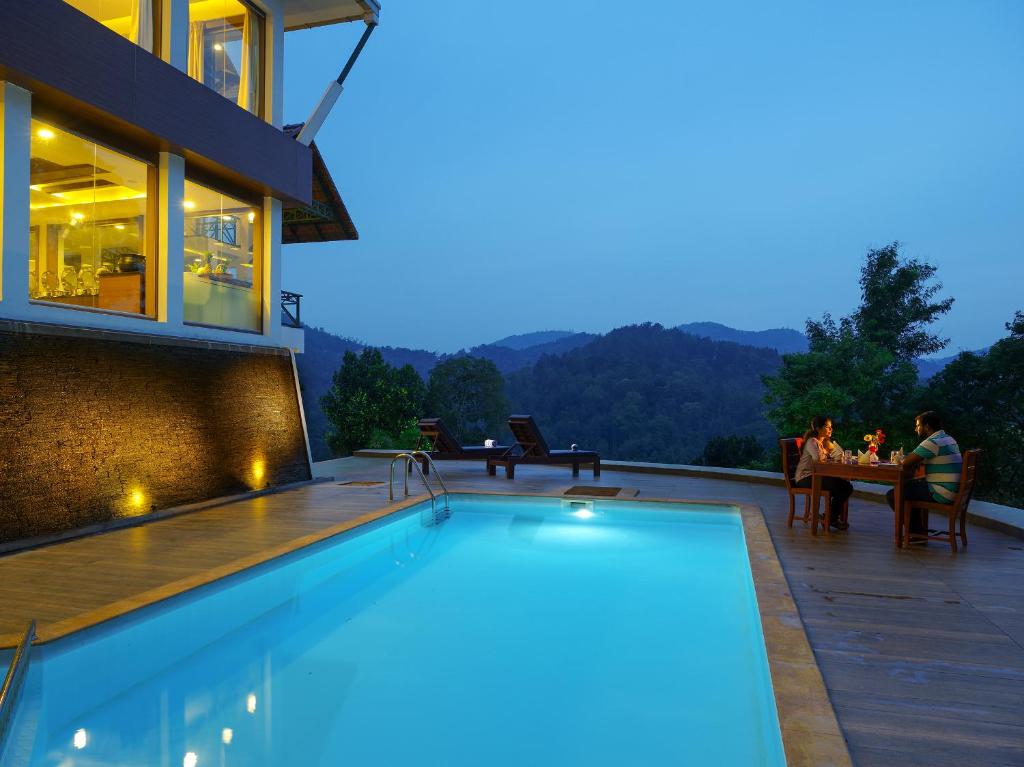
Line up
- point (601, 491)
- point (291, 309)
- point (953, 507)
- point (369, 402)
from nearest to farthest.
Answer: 1. point (953, 507)
2. point (601, 491)
3. point (291, 309)
4. point (369, 402)

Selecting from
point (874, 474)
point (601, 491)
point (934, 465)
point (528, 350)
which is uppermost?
point (528, 350)

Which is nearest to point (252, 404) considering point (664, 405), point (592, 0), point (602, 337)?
point (664, 405)

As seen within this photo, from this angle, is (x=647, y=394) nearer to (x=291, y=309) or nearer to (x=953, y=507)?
(x=291, y=309)

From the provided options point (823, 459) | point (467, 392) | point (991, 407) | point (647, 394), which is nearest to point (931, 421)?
point (823, 459)

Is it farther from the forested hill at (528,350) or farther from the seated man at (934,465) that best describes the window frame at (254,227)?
the forested hill at (528,350)

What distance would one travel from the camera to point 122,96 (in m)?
6.43

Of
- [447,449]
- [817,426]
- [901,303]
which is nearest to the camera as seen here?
[817,426]

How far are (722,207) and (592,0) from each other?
26.2 m

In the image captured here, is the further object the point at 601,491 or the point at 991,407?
the point at 991,407

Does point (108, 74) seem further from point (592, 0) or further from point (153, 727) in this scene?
point (592, 0)

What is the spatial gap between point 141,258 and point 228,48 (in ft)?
11.1

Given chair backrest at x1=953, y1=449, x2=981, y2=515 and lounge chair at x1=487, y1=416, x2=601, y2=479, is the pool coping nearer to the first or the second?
chair backrest at x1=953, y1=449, x2=981, y2=515

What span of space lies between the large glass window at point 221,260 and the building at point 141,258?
26 mm

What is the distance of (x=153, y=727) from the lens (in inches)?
116
